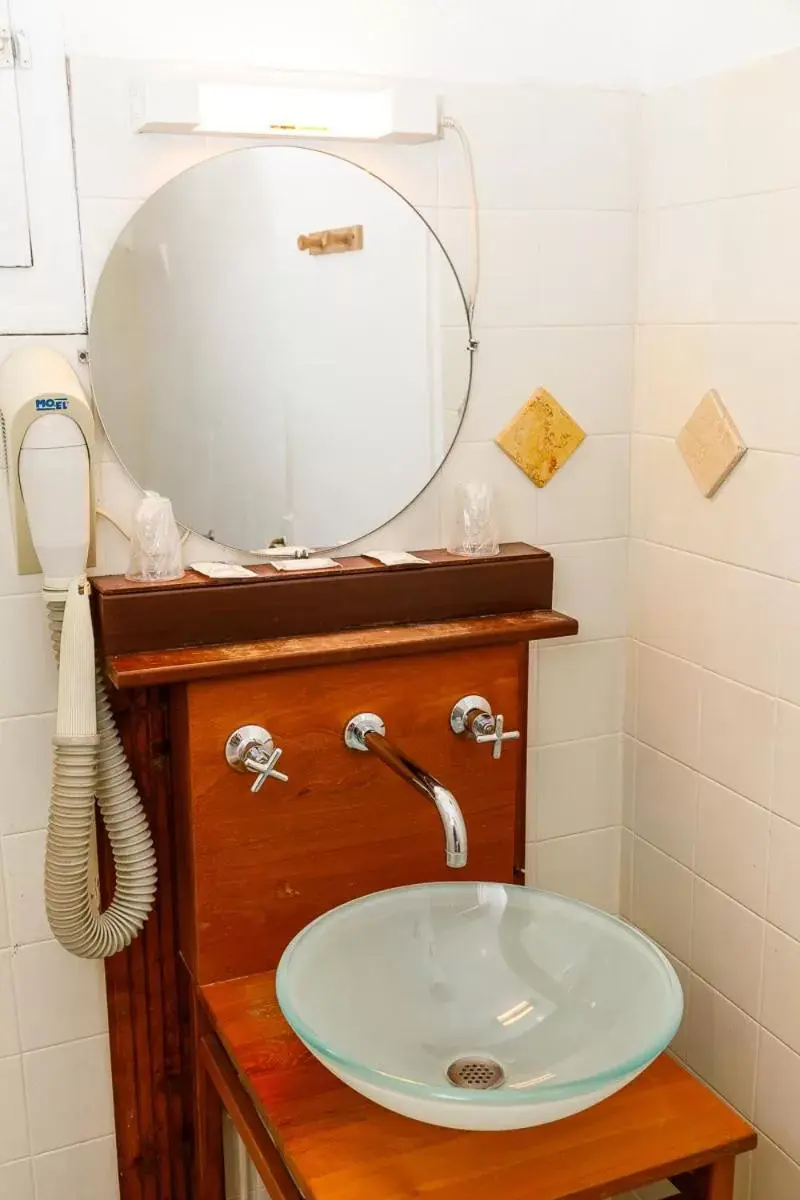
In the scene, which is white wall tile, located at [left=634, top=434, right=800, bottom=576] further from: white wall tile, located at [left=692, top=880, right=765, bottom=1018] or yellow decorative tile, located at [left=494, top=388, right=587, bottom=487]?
white wall tile, located at [left=692, top=880, right=765, bottom=1018]

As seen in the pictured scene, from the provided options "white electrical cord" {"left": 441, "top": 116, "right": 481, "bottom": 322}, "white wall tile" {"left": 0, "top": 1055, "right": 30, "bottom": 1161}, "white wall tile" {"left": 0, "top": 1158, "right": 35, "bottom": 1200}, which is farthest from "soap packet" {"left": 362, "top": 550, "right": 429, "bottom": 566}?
"white wall tile" {"left": 0, "top": 1158, "right": 35, "bottom": 1200}

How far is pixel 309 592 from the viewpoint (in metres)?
1.48

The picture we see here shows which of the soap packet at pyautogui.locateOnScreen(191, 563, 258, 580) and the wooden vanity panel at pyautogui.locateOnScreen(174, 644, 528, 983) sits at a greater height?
the soap packet at pyautogui.locateOnScreen(191, 563, 258, 580)

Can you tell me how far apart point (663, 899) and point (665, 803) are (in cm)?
15

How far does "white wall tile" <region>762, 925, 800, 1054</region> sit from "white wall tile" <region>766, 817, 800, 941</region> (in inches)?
0.8

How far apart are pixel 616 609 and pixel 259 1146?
90 cm

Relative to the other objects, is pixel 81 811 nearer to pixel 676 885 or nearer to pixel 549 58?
pixel 676 885

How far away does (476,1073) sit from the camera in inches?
52.9

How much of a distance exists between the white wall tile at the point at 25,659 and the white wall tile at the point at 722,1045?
1.00 meters

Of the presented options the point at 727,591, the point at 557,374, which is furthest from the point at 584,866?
the point at 557,374

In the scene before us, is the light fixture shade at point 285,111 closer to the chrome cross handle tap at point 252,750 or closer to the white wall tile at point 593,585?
the white wall tile at point 593,585

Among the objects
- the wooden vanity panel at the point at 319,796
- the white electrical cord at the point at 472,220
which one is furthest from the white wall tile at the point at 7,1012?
the white electrical cord at the point at 472,220

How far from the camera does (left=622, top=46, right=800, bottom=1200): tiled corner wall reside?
4.69 feet

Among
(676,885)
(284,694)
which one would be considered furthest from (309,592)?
(676,885)
